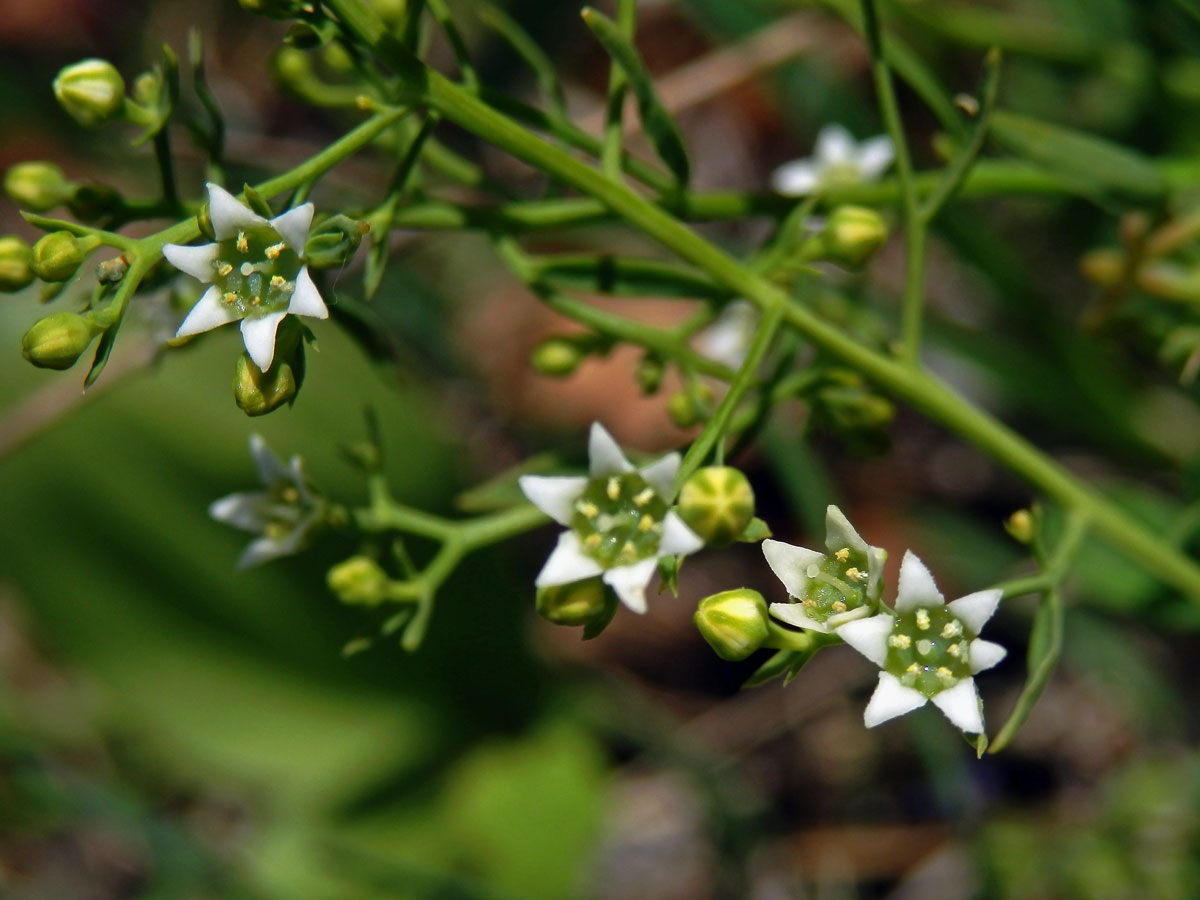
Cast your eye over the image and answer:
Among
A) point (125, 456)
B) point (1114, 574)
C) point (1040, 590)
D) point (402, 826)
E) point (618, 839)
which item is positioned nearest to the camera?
point (1040, 590)

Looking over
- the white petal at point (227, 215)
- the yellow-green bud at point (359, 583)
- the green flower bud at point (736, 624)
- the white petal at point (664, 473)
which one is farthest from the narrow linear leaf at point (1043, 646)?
the white petal at point (227, 215)

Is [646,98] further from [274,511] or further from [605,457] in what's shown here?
[274,511]

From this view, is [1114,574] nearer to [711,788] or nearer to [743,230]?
[711,788]

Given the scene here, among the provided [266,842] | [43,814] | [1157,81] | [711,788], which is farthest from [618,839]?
[1157,81]

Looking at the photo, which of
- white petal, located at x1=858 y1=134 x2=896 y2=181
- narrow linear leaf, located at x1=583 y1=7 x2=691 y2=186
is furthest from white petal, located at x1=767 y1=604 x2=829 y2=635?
white petal, located at x1=858 y1=134 x2=896 y2=181

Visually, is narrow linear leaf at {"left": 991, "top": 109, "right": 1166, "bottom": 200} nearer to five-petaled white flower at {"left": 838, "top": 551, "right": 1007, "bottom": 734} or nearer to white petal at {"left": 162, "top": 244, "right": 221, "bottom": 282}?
five-petaled white flower at {"left": 838, "top": 551, "right": 1007, "bottom": 734}

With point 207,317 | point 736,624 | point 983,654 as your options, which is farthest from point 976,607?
point 207,317

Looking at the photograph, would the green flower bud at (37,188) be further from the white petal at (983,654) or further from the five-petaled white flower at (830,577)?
the white petal at (983,654)
